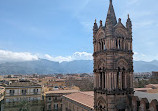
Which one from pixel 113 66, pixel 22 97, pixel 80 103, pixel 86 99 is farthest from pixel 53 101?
pixel 113 66

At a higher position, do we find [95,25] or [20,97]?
[95,25]

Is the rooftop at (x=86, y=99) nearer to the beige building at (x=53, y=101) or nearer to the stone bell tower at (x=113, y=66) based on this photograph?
the stone bell tower at (x=113, y=66)

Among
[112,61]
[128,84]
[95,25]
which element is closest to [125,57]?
[112,61]

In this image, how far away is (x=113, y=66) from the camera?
941 inches

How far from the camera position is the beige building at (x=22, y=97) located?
60312 millimetres

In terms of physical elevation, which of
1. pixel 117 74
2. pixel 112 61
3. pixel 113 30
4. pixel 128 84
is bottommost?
pixel 128 84

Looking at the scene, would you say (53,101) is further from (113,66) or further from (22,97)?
(113,66)

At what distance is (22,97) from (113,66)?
49.2 m

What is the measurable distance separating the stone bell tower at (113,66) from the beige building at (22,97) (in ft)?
137

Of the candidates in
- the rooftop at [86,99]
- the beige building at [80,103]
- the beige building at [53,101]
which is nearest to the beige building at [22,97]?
the beige building at [53,101]

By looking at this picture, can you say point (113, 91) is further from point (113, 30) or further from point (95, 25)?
point (95, 25)

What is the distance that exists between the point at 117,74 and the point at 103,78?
2282 mm

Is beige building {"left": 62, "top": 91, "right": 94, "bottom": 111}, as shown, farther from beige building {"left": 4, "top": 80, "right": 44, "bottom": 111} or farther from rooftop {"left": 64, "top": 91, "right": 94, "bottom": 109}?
beige building {"left": 4, "top": 80, "right": 44, "bottom": 111}

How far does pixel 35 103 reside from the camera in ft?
211
